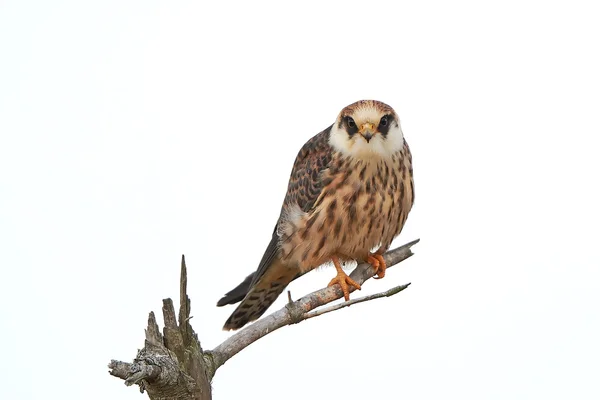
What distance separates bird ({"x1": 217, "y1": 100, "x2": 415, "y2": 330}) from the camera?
18.3 feet

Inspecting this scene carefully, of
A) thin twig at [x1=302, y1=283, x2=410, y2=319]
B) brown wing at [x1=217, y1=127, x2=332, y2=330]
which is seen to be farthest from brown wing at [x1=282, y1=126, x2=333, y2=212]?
thin twig at [x1=302, y1=283, x2=410, y2=319]

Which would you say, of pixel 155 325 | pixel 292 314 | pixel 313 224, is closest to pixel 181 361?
pixel 155 325

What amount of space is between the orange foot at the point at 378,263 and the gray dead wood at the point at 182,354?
3.51 ft

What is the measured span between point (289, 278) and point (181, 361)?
1.97m

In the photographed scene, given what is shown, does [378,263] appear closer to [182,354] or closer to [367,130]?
[367,130]

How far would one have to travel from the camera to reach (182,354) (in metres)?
4.30

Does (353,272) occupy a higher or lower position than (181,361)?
higher

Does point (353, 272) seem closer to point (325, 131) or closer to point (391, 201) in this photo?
point (391, 201)

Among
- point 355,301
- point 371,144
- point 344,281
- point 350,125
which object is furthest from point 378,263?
point 355,301

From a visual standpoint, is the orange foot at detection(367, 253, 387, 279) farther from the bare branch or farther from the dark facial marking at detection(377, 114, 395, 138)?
the dark facial marking at detection(377, 114, 395, 138)

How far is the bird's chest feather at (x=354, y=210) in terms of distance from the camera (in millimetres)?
5633

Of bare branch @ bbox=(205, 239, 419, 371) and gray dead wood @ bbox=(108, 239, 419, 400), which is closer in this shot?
gray dead wood @ bbox=(108, 239, 419, 400)

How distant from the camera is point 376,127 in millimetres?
5457

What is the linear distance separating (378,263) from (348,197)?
1.69 feet
